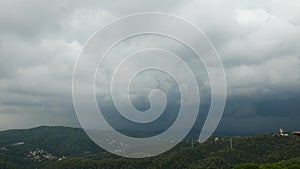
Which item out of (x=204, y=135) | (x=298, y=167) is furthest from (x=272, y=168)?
(x=204, y=135)

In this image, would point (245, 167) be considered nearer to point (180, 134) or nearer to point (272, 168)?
point (272, 168)

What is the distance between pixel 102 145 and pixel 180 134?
2.56 m

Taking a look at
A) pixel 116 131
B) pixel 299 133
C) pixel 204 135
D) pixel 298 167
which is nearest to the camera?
pixel 299 133

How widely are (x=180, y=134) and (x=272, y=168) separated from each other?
357ft

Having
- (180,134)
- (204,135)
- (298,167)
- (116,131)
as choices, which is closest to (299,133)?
(204,135)

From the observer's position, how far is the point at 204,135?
10.7 m

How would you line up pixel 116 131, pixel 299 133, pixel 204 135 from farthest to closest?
1. pixel 116 131
2. pixel 204 135
3. pixel 299 133

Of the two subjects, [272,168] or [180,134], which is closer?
[180,134]

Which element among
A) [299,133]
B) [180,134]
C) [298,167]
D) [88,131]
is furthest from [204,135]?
[298,167]

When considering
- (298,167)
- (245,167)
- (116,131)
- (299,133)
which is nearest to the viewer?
(299,133)

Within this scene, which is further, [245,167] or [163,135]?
[245,167]

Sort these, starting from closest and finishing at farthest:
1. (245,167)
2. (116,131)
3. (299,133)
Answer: (299,133) < (116,131) < (245,167)

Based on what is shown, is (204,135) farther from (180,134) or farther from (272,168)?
(272,168)

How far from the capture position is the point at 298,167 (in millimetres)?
106312
